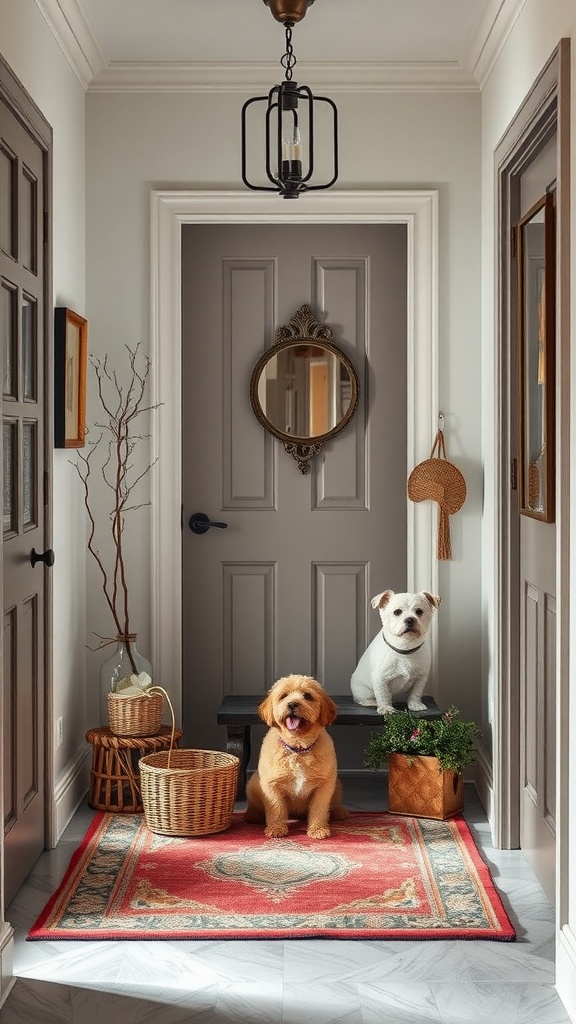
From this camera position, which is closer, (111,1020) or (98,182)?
(111,1020)

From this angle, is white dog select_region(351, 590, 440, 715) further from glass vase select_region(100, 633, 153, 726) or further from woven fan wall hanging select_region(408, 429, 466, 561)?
glass vase select_region(100, 633, 153, 726)

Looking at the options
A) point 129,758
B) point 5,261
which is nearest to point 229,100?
point 5,261

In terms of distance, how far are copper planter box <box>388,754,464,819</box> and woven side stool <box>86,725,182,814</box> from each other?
77 centimetres

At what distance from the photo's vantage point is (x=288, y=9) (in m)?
3.45

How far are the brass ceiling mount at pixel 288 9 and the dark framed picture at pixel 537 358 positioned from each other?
37.5 inches

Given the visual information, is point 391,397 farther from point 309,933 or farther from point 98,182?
point 309,933

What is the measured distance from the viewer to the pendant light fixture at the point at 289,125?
115 inches

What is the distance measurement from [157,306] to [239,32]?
39.6 inches

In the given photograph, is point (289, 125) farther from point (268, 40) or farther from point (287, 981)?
point (287, 981)

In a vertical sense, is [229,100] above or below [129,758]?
above

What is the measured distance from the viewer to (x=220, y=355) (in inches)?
174

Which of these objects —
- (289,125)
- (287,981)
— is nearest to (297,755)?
(287,981)

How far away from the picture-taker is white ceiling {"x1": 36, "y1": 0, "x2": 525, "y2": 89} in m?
3.60

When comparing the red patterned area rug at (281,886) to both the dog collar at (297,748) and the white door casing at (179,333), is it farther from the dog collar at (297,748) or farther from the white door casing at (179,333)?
the white door casing at (179,333)
